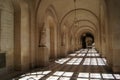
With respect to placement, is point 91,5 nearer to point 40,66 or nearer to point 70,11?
point 70,11

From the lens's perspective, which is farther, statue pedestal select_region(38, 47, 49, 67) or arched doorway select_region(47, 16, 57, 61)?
arched doorway select_region(47, 16, 57, 61)

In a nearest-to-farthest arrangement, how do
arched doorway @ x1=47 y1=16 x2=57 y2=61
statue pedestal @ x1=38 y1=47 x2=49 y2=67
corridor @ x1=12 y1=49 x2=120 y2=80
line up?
1. corridor @ x1=12 y1=49 x2=120 y2=80
2. statue pedestal @ x1=38 y1=47 x2=49 y2=67
3. arched doorway @ x1=47 y1=16 x2=57 y2=61

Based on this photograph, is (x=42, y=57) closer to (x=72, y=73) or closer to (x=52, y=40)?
(x=72, y=73)

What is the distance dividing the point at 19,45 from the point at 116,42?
4.94 m

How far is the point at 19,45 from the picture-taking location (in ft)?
28.0

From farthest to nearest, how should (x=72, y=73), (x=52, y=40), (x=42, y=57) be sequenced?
(x=52, y=40)
(x=42, y=57)
(x=72, y=73)

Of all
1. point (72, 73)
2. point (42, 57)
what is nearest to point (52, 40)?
point (42, 57)

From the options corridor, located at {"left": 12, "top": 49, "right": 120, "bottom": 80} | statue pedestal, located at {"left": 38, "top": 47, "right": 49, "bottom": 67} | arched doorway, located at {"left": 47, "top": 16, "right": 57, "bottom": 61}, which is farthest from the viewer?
arched doorway, located at {"left": 47, "top": 16, "right": 57, "bottom": 61}

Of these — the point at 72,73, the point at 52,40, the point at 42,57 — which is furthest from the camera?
the point at 52,40

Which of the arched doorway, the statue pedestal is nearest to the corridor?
the statue pedestal

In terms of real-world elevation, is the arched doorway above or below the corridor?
above

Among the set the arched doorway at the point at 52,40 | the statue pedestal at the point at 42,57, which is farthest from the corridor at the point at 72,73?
the arched doorway at the point at 52,40

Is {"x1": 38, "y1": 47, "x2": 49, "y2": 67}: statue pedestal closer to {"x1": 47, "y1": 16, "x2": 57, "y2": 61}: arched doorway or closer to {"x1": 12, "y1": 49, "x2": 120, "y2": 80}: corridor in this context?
{"x1": 12, "y1": 49, "x2": 120, "y2": 80}: corridor

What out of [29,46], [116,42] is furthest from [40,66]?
[116,42]
